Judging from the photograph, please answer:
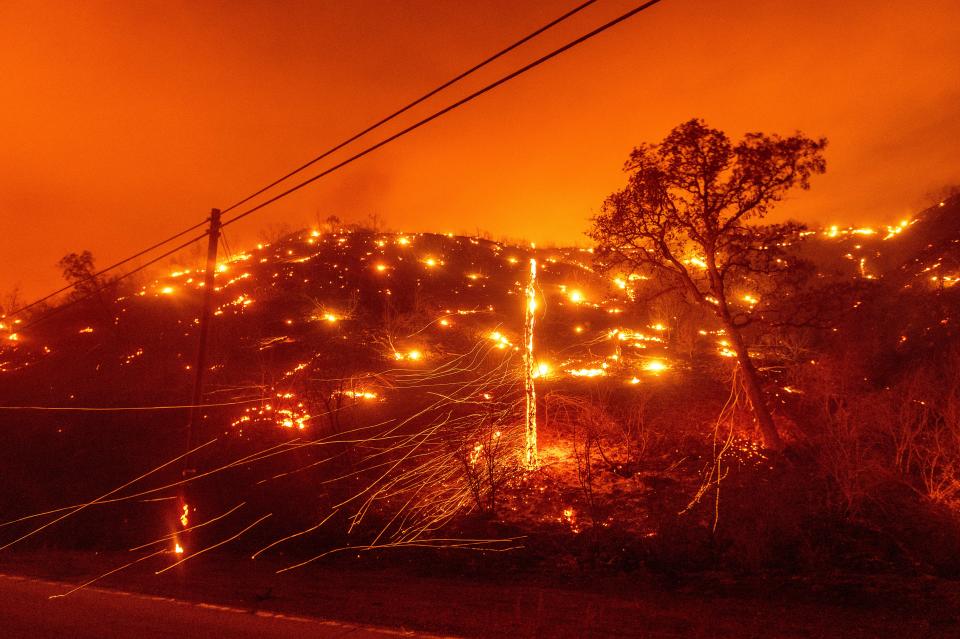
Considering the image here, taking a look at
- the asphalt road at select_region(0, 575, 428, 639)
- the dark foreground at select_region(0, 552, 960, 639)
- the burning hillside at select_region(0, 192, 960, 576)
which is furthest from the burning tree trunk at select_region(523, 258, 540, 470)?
the asphalt road at select_region(0, 575, 428, 639)

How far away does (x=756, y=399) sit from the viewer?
49.4 feet

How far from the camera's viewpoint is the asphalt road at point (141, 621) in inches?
271

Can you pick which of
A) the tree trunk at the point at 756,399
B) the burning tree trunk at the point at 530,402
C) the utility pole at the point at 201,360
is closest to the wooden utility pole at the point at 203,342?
the utility pole at the point at 201,360

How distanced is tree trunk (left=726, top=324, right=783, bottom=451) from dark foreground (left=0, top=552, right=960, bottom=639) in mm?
6701

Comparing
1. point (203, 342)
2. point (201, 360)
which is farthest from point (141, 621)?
point (203, 342)

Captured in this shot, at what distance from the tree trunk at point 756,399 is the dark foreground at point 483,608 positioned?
6.70 m

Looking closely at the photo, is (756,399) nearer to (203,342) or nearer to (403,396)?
(403,396)

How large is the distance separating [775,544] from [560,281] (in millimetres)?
38527

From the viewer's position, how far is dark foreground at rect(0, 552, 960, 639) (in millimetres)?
6707

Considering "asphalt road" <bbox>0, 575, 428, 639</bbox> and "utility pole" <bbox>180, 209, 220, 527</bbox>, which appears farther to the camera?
"utility pole" <bbox>180, 209, 220, 527</bbox>

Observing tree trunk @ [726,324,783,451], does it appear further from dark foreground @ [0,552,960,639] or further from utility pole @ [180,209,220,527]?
utility pole @ [180,209,220,527]

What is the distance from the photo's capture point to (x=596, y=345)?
3203 centimetres

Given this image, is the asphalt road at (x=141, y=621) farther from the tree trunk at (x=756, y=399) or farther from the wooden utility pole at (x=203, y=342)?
the tree trunk at (x=756, y=399)

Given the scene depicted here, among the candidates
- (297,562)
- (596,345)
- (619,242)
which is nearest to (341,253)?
(596,345)
